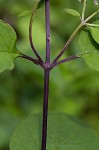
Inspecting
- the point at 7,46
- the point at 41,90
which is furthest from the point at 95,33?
the point at 41,90

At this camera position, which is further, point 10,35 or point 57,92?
point 57,92

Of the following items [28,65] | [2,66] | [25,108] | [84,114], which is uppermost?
[2,66]

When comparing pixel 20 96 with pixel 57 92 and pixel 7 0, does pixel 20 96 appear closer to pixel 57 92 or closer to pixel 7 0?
pixel 57 92

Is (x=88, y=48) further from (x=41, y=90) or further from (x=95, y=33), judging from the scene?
(x=41, y=90)

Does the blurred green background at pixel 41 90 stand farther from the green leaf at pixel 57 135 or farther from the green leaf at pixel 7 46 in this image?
the green leaf at pixel 7 46

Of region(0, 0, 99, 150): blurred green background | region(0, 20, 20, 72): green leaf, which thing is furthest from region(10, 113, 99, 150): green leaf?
region(0, 0, 99, 150): blurred green background

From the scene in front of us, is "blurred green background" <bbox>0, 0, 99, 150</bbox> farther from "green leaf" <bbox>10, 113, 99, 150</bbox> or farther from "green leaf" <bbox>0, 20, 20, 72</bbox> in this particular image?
"green leaf" <bbox>0, 20, 20, 72</bbox>

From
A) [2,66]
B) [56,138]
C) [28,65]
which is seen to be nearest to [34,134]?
[56,138]

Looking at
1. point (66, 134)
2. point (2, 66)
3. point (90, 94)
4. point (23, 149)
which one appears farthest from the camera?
point (90, 94)

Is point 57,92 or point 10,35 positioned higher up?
point 10,35
